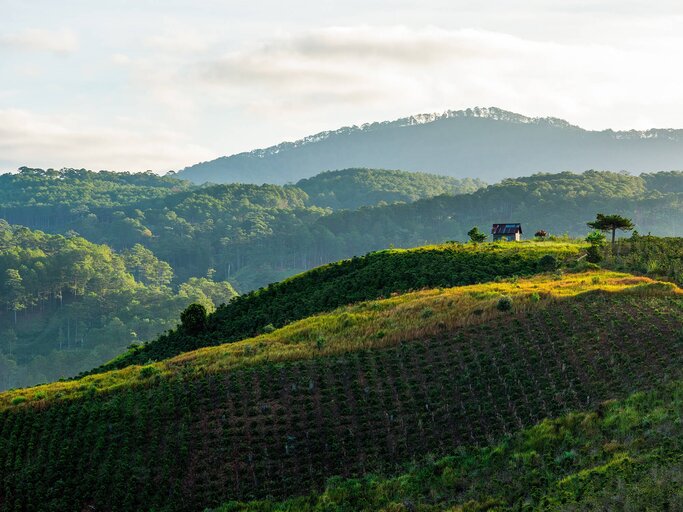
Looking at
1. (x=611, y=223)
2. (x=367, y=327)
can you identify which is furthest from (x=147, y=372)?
(x=611, y=223)

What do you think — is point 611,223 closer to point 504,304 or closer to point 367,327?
point 504,304

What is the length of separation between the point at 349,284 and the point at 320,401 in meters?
28.9

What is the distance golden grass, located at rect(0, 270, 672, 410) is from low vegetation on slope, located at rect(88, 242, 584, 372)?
6.93 metres

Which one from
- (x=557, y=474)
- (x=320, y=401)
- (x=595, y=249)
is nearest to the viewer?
(x=557, y=474)

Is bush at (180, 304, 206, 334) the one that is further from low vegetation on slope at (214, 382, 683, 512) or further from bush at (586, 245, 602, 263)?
bush at (586, 245, 602, 263)

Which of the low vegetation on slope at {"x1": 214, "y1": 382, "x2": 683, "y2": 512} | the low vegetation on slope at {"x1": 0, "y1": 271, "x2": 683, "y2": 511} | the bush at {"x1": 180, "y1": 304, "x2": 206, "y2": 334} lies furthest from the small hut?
the low vegetation on slope at {"x1": 214, "y1": 382, "x2": 683, "y2": 512}

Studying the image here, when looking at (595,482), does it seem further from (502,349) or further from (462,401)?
(502,349)

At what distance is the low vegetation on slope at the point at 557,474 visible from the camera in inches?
908

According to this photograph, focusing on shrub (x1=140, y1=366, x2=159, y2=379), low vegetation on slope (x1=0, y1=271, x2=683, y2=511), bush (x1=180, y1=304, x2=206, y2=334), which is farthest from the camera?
bush (x1=180, y1=304, x2=206, y2=334)

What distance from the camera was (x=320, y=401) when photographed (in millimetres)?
35844

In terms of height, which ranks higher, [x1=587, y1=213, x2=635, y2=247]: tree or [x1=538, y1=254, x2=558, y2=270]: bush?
[x1=587, y1=213, x2=635, y2=247]: tree

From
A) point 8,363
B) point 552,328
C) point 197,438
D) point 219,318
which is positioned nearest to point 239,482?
point 197,438

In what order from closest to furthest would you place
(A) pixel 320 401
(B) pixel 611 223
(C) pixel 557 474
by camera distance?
1. (C) pixel 557 474
2. (A) pixel 320 401
3. (B) pixel 611 223

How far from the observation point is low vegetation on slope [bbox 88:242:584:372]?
5938 cm
